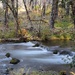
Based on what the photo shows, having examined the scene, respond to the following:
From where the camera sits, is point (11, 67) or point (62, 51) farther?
point (62, 51)

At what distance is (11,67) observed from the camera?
14344 millimetres

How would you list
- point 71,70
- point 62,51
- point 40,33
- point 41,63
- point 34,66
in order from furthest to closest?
point 40,33 → point 62,51 → point 41,63 → point 34,66 → point 71,70

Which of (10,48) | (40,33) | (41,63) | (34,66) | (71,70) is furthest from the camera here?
(40,33)

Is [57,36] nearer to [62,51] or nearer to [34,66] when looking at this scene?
[62,51]

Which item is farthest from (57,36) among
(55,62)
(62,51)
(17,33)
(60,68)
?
(60,68)

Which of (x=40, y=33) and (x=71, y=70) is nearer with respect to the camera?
(x=71, y=70)

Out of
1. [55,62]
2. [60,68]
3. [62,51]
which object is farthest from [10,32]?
[60,68]

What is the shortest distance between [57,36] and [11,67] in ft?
48.8

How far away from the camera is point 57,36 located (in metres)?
28.7

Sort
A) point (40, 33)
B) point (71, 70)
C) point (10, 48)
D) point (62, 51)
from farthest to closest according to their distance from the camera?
point (40, 33) → point (10, 48) → point (62, 51) → point (71, 70)

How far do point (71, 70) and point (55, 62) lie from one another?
2.85 meters

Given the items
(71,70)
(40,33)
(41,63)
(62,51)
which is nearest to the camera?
(71,70)

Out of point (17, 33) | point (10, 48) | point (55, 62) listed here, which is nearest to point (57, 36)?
point (17, 33)

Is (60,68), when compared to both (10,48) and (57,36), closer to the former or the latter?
(10,48)
